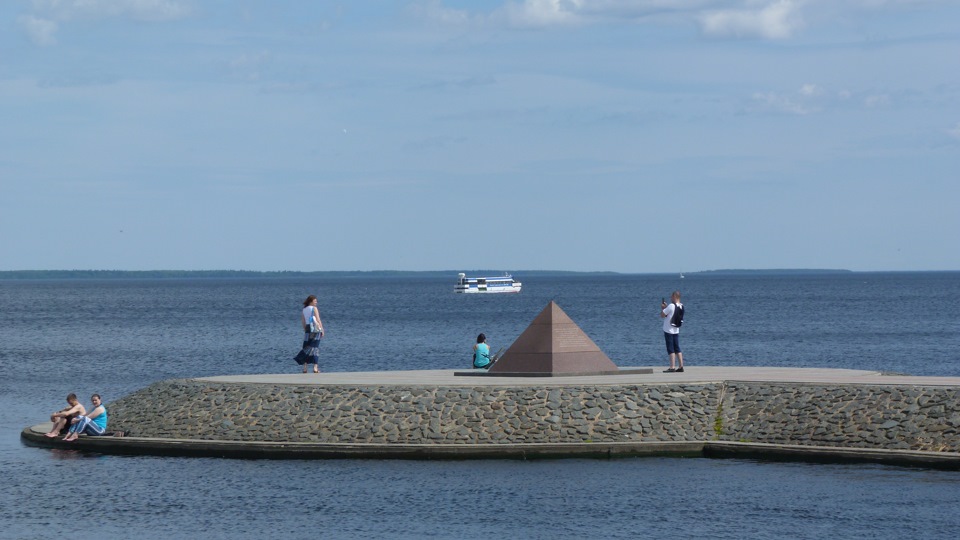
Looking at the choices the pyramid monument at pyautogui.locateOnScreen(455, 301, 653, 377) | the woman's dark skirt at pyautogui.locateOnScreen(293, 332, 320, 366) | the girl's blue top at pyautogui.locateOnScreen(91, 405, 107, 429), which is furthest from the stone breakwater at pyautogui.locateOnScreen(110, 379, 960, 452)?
the woman's dark skirt at pyautogui.locateOnScreen(293, 332, 320, 366)

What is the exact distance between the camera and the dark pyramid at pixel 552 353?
3005cm

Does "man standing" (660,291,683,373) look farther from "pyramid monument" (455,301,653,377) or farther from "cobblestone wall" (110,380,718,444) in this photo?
"cobblestone wall" (110,380,718,444)

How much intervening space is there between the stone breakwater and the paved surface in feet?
2.18

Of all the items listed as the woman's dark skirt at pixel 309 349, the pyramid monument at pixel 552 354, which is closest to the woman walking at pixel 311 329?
the woman's dark skirt at pixel 309 349

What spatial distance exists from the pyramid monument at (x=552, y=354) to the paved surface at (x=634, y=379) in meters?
0.43

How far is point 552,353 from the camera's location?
30109mm

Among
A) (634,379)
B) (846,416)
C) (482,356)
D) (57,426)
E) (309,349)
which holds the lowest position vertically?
(57,426)

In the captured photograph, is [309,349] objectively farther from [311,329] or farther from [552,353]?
[552,353]

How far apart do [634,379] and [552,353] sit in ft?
6.76

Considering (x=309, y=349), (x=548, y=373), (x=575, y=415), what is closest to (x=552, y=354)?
(x=548, y=373)

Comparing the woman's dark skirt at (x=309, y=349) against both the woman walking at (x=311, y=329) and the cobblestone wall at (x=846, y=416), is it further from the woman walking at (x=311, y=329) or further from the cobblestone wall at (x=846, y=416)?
the cobblestone wall at (x=846, y=416)

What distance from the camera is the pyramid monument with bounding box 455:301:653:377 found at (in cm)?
3005

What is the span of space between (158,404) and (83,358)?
116 feet

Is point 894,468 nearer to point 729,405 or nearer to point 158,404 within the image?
point 729,405
